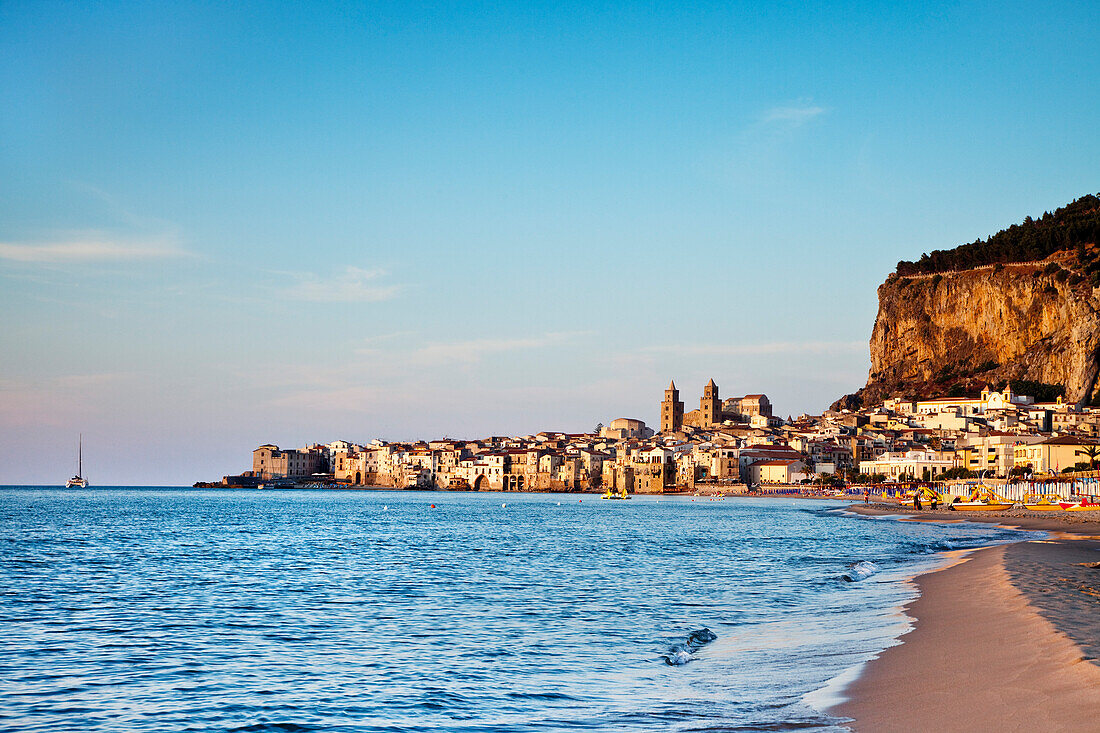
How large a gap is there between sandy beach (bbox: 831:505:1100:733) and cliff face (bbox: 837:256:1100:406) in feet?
443

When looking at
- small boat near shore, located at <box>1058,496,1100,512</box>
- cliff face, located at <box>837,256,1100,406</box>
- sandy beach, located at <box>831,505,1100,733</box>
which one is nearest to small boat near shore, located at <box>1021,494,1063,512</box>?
small boat near shore, located at <box>1058,496,1100,512</box>

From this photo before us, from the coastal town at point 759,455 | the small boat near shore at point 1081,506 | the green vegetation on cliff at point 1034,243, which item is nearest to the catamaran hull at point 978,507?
the small boat near shore at point 1081,506

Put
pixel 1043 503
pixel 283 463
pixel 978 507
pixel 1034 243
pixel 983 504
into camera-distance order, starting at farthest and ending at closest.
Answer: pixel 283 463 → pixel 1034 243 → pixel 983 504 → pixel 978 507 → pixel 1043 503

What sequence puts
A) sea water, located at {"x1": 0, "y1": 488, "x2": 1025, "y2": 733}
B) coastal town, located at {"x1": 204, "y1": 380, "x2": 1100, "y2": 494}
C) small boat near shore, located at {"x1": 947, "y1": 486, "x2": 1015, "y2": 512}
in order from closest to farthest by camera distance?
sea water, located at {"x1": 0, "y1": 488, "x2": 1025, "y2": 733}
small boat near shore, located at {"x1": 947, "y1": 486, "x2": 1015, "y2": 512}
coastal town, located at {"x1": 204, "y1": 380, "x2": 1100, "y2": 494}

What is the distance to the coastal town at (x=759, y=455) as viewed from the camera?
115750 mm

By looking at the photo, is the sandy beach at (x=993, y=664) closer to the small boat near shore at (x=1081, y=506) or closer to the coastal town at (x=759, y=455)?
the small boat near shore at (x=1081, y=506)

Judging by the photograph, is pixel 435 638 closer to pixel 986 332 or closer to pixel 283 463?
pixel 986 332

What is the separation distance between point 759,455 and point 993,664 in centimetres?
13601

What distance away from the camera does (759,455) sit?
5620 inches

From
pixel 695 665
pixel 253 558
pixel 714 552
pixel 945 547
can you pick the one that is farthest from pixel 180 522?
pixel 695 665

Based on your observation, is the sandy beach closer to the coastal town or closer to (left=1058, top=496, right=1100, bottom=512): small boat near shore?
(left=1058, top=496, right=1100, bottom=512): small boat near shore

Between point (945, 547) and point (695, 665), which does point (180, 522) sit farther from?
point (695, 665)

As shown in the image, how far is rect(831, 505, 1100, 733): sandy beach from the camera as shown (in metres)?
7.48

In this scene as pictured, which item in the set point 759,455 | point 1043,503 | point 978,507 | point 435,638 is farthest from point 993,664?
point 759,455
